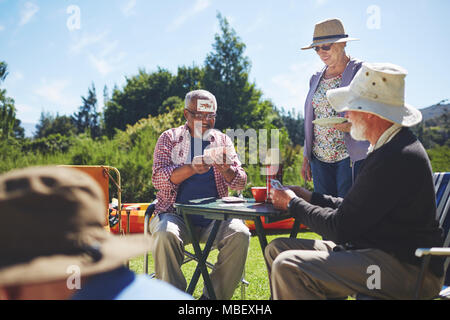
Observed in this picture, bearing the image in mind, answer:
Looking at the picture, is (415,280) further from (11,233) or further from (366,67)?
(11,233)

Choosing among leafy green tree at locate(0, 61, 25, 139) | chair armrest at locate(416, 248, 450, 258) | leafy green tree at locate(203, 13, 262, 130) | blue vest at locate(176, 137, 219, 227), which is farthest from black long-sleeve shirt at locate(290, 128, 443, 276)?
leafy green tree at locate(203, 13, 262, 130)

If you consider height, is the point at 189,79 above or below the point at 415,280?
above

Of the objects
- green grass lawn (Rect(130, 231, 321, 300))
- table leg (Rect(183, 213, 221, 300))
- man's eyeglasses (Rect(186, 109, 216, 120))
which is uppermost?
man's eyeglasses (Rect(186, 109, 216, 120))

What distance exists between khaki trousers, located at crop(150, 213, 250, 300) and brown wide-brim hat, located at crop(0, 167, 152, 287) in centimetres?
202

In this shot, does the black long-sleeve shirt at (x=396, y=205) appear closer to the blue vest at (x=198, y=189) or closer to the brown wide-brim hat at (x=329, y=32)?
the blue vest at (x=198, y=189)

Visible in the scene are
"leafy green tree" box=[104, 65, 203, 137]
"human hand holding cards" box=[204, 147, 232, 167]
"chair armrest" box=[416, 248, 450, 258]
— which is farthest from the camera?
"leafy green tree" box=[104, 65, 203, 137]

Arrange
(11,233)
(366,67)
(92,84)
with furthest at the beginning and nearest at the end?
(92,84) → (366,67) → (11,233)

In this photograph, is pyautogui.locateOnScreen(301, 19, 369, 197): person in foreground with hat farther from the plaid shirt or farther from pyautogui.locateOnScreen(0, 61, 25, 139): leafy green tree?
pyautogui.locateOnScreen(0, 61, 25, 139): leafy green tree

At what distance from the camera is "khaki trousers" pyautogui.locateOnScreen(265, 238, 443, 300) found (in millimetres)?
1831

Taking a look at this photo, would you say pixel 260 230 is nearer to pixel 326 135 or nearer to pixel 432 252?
pixel 432 252

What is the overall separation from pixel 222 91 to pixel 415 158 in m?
29.5

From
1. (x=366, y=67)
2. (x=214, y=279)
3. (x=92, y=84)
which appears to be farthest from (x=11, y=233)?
(x=92, y=84)

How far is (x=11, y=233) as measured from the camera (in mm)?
817

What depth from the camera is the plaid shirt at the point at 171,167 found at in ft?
10.9
